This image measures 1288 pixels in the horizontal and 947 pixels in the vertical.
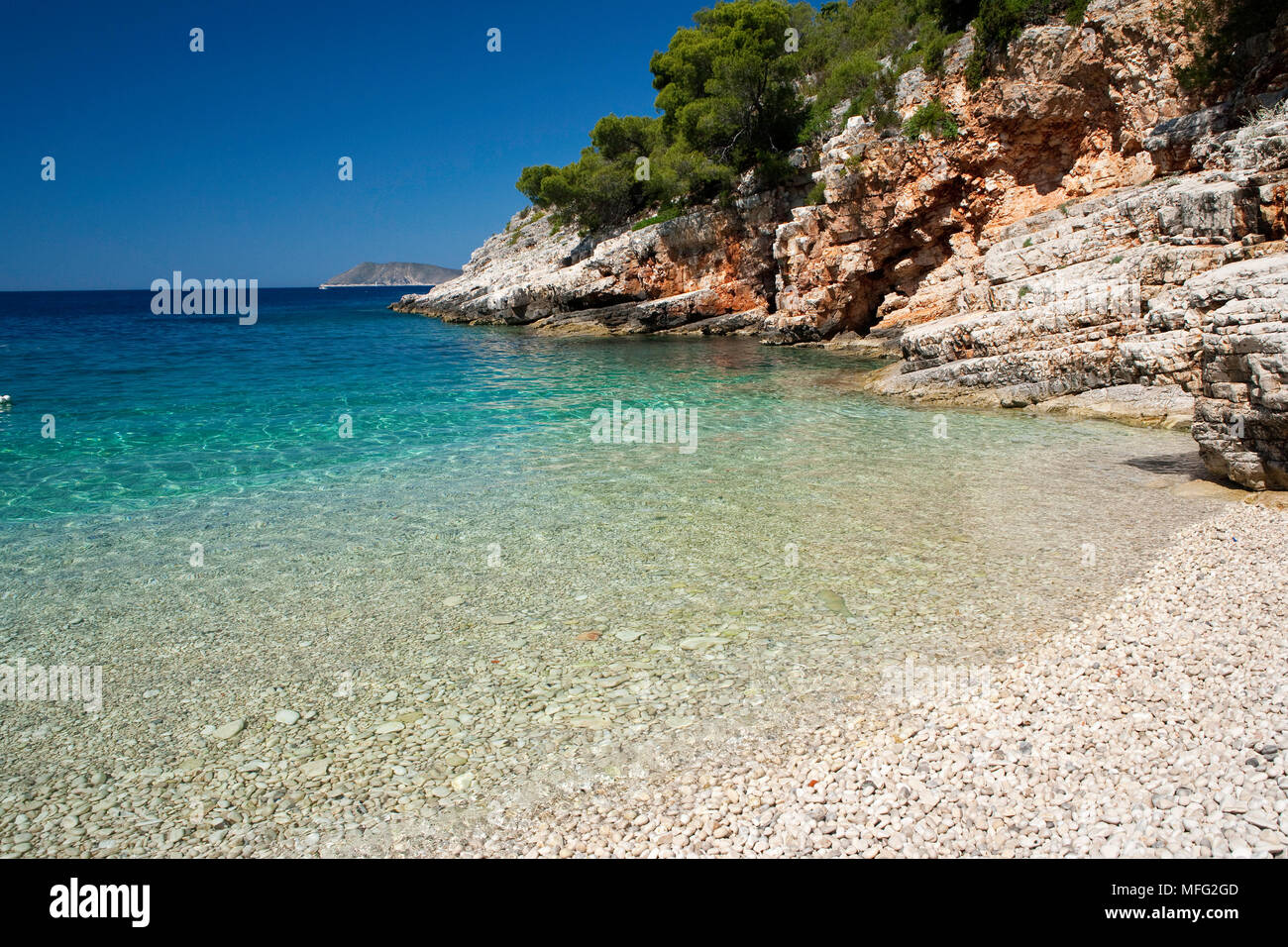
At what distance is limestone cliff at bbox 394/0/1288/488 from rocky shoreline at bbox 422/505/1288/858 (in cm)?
584

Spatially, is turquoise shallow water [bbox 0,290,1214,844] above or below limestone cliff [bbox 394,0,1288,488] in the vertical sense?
below

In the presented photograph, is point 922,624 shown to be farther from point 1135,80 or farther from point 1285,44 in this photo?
point 1135,80

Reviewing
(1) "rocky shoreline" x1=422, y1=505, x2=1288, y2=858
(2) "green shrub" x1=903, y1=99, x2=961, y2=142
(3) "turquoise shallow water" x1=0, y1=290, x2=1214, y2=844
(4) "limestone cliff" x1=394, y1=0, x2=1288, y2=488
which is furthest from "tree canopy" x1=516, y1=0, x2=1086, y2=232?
(1) "rocky shoreline" x1=422, y1=505, x2=1288, y2=858

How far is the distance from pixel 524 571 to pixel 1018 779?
5377 millimetres

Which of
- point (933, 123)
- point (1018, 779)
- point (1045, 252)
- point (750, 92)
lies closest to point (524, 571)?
point (1018, 779)

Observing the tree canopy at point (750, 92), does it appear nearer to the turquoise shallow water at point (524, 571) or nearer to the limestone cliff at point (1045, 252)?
the limestone cliff at point (1045, 252)

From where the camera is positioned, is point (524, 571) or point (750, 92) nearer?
point (524, 571)

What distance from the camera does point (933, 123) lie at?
27.1 metres

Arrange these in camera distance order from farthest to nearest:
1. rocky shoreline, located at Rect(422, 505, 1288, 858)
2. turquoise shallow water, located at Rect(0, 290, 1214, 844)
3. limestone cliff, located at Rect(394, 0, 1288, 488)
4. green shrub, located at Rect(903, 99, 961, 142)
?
1. green shrub, located at Rect(903, 99, 961, 142)
2. limestone cliff, located at Rect(394, 0, 1288, 488)
3. turquoise shallow water, located at Rect(0, 290, 1214, 844)
4. rocky shoreline, located at Rect(422, 505, 1288, 858)

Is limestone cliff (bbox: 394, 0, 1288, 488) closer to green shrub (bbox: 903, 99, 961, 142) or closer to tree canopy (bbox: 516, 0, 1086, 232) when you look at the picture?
green shrub (bbox: 903, 99, 961, 142)

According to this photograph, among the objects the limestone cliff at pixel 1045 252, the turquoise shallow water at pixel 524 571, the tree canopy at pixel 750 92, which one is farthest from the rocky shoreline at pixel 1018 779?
the tree canopy at pixel 750 92

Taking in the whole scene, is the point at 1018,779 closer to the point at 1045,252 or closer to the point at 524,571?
the point at 524,571

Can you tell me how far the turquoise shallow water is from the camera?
5508 mm

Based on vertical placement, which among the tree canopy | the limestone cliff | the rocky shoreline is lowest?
the rocky shoreline
